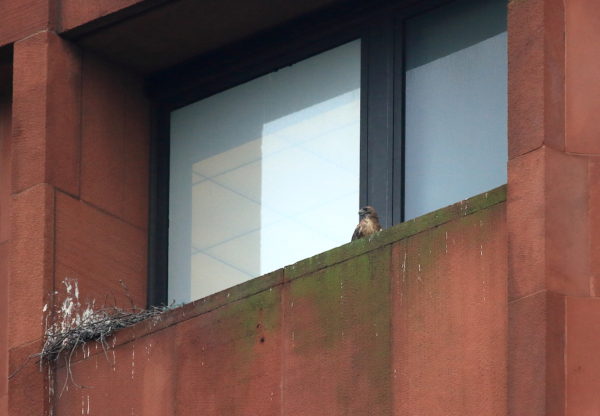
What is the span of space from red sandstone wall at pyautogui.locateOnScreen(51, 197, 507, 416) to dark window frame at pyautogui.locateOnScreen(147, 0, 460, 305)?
1419 mm

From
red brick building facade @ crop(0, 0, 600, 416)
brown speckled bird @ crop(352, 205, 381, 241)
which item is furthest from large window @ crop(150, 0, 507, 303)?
brown speckled bird @ crop(352, 205, 381, 241)

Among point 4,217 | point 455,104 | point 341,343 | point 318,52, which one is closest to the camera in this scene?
point 341,343

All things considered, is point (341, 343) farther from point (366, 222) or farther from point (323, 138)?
point (323, 138)

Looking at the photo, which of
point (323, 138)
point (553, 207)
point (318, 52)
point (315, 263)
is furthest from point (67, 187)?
point (553, 207)

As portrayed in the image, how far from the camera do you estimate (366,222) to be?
51.6ft

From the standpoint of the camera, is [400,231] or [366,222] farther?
[366,222]

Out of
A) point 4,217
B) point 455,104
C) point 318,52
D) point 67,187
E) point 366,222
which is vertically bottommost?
point 366,222

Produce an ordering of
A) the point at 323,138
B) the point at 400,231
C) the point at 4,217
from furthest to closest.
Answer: the point at 4,217
the point at 323,138
the point at 400,231

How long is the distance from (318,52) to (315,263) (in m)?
2.57

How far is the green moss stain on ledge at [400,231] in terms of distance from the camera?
14.1m

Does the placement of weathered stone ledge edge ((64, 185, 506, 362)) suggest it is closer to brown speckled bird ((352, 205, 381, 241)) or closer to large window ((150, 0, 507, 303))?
brown speckled bird ((352, 205, 381, 241))

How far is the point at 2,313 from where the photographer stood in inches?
693

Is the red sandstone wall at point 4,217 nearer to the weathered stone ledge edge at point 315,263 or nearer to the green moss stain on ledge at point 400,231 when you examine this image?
the weathered stone ledge edge at point 315,263

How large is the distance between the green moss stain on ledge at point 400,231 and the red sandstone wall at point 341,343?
0.04ft
